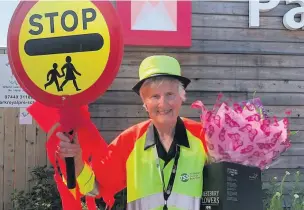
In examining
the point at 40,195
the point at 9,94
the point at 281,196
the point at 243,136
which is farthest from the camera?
the point at 9,94

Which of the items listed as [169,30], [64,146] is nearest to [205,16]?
[169,30]

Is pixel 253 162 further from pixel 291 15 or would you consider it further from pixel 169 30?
pixel 291 15

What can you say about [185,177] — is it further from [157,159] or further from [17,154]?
[17,154]

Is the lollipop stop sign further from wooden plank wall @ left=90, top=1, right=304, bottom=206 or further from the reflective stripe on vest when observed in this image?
wooden plank wall @ left=90, top=1, right=304, bottom=206

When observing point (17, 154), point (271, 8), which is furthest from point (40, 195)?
point (271, 8)

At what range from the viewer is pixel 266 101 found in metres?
5.25

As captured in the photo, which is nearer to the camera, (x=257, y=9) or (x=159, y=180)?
(x=159, y=180)

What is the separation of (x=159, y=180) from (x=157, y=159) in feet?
0.33

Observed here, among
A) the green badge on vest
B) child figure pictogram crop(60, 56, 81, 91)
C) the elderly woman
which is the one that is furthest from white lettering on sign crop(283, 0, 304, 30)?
child figure pictogram crop(60, 56, 81, 91)

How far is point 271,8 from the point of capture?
5180 millimetres

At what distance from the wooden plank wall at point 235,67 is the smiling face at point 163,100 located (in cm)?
283

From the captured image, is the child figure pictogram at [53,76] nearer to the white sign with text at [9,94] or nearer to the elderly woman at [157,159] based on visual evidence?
the elderly woman at [157,159]

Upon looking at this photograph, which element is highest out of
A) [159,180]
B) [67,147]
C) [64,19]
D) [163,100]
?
[64,19]

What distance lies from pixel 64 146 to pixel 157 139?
0.52m
